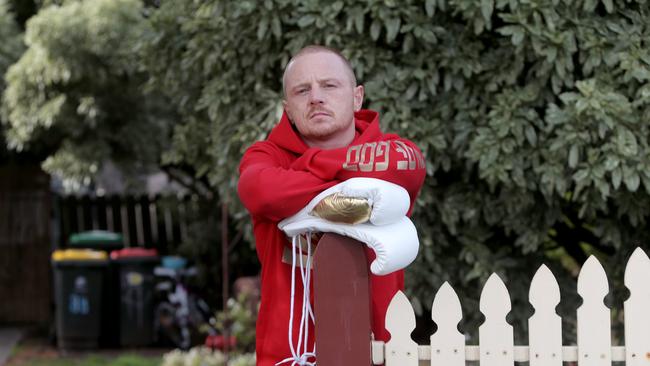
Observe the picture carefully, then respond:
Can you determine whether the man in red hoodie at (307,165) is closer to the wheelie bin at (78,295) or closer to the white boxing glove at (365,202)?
the white boxing glove at (365,202)

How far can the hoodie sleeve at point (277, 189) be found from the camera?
278cm

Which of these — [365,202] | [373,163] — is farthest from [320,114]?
[365,202]

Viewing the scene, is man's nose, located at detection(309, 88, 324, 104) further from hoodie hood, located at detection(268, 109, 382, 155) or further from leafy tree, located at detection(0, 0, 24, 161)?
leafy tree, located at detection(0, 0, 24, 161)

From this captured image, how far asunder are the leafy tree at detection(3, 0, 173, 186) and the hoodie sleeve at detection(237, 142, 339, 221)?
224 inches

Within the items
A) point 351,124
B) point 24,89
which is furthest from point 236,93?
point 24,89

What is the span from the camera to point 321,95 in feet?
9.66

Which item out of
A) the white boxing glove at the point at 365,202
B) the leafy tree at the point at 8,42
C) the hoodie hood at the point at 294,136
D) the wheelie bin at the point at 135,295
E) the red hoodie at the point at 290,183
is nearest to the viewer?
the white boxing glove at the point at 365,202

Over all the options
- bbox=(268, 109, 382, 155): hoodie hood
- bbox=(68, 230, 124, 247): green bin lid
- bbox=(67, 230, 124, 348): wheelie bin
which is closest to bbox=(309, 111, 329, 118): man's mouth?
bbox=(268, 109, 382, 155): hoodie hood

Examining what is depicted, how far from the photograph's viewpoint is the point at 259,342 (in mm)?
3010

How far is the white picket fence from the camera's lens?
293cm

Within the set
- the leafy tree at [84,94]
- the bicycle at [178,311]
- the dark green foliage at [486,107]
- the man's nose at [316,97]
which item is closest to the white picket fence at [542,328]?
the man's nose at [316,97]

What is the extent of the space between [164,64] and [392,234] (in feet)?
11.8

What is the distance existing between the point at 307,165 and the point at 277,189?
5.0 inches

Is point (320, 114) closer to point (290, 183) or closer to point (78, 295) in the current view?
point (290, 183)
